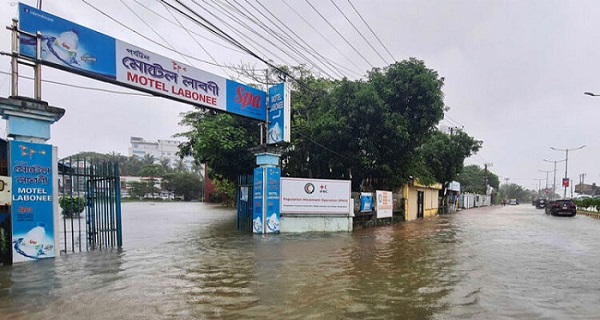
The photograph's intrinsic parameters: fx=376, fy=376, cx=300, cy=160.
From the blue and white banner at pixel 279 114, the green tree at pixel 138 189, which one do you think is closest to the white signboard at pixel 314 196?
the blue and white banner at pixel 279 114

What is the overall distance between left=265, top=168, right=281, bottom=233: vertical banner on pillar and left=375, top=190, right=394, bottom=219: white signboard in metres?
6.90

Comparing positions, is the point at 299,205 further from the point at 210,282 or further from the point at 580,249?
the point at 580,249

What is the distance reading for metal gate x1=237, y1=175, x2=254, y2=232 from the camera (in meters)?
14.8

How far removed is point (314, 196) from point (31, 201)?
921cm

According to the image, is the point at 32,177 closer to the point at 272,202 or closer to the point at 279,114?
the point at 272,202

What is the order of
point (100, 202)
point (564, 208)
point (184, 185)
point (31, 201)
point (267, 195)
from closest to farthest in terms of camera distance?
point (31, 201) < point (100, 202) < point (267, 195) < point (564, 208) < point (184, 185)

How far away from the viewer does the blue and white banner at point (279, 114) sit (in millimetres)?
13766

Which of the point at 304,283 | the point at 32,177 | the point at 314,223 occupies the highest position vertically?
the point at 32,177

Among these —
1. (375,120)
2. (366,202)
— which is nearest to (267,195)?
(366,202)

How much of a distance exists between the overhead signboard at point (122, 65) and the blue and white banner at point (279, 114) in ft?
3.39

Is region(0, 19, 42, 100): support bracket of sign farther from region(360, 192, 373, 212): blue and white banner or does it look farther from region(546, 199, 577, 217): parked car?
region(546, 199, 577, 217): parked car

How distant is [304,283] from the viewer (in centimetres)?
645

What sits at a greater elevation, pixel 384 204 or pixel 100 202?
pixel 100 202

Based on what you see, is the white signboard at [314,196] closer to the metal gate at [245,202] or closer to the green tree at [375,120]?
the metal gate at [245,202]
